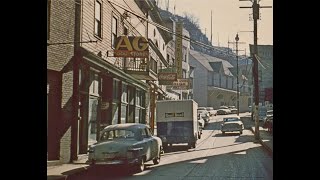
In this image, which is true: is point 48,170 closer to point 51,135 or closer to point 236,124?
point 51,135

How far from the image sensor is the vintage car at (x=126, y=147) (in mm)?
6342

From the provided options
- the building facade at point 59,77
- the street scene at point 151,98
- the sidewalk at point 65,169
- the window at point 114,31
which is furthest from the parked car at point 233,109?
the building facade at point 59,77

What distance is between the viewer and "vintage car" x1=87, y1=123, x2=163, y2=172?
634 cm

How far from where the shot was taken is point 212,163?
6.52 metres

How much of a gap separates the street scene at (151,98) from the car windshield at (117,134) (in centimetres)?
2

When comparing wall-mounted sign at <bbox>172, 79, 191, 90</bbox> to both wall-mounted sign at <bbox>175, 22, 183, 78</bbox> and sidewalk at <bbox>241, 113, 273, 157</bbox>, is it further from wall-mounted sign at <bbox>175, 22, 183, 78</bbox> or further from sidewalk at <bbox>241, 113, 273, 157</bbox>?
sidewalk at <bbox>241, 113, 273, 157</bbox>

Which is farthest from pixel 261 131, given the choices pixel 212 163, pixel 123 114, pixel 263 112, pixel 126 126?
pixel 123 114

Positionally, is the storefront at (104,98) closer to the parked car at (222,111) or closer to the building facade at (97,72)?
the building facade at (97,72)

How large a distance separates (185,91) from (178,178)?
1.77 meters

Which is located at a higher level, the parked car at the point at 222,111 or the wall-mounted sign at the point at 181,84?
the wall-mounted sign at the point at 181,84

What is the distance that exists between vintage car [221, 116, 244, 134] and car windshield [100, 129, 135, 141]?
1664mm

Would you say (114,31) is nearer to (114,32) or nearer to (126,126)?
(114,32)
